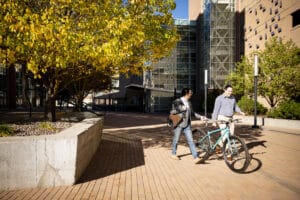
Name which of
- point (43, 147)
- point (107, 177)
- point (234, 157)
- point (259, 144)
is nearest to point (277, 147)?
point (259, 144)

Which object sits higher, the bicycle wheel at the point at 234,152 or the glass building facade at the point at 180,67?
the glass building facade at the point at 180,67

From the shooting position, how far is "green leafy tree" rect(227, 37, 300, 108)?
57.6 feet

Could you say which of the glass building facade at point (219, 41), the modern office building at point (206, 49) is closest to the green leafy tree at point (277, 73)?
the modern office building at point (206, 49)

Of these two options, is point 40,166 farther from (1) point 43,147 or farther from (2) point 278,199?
(2) point 278,199

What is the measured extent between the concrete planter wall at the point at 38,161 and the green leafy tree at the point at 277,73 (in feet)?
55.3

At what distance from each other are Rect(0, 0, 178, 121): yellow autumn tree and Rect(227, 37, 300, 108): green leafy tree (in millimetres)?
12315

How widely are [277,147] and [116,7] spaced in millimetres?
7444

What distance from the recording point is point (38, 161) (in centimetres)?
448

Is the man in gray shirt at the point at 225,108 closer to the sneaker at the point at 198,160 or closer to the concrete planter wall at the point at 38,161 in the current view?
the sneaker at the point at 198,160

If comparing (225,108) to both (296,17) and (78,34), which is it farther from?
(296,17)

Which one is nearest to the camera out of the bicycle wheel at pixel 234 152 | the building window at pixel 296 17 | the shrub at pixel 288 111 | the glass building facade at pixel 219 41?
the bicycle wheel at pixel 234 152

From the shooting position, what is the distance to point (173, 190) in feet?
15.2

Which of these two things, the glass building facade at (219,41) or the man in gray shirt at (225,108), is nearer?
the man in gray shirt at (225,108)

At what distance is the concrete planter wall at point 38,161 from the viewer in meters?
4.36
